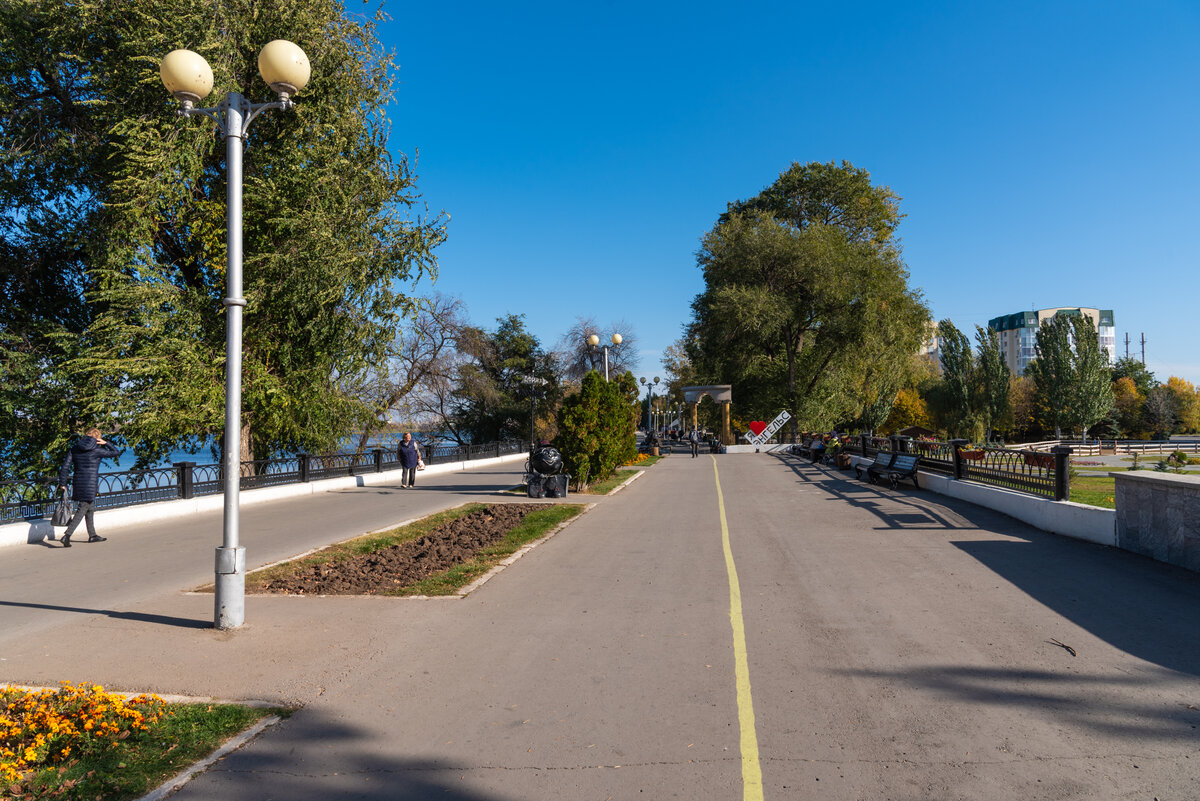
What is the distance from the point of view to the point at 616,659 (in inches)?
199

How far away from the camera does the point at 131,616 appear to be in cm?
629

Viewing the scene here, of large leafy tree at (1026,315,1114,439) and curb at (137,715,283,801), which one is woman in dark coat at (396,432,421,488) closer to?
curb at (137,715,283,801)

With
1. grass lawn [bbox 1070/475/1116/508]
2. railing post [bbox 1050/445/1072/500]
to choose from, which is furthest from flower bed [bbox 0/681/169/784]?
grass lawn [bbox 1070/475/1116/508]

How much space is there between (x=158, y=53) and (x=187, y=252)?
15.9ft

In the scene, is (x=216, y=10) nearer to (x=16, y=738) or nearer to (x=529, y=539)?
(x=529, y=539)

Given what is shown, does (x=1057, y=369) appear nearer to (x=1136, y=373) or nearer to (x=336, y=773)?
(x=1136, y=373)

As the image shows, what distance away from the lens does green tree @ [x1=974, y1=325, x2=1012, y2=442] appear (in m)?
55.5

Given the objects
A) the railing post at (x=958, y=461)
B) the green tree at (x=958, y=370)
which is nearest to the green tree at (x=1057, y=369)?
the green tree at (x=958, y=370)

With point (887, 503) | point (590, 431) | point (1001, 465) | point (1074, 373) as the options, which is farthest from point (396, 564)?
point (1074, 373)

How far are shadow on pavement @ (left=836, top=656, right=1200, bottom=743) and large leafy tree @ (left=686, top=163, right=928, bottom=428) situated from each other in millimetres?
34702

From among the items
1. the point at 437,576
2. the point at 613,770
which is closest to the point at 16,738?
the point at 613,770

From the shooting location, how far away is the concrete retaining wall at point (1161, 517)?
24.6ft

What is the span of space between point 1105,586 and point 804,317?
36.4m

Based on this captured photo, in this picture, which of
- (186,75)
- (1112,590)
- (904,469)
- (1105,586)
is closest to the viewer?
(186,75)
